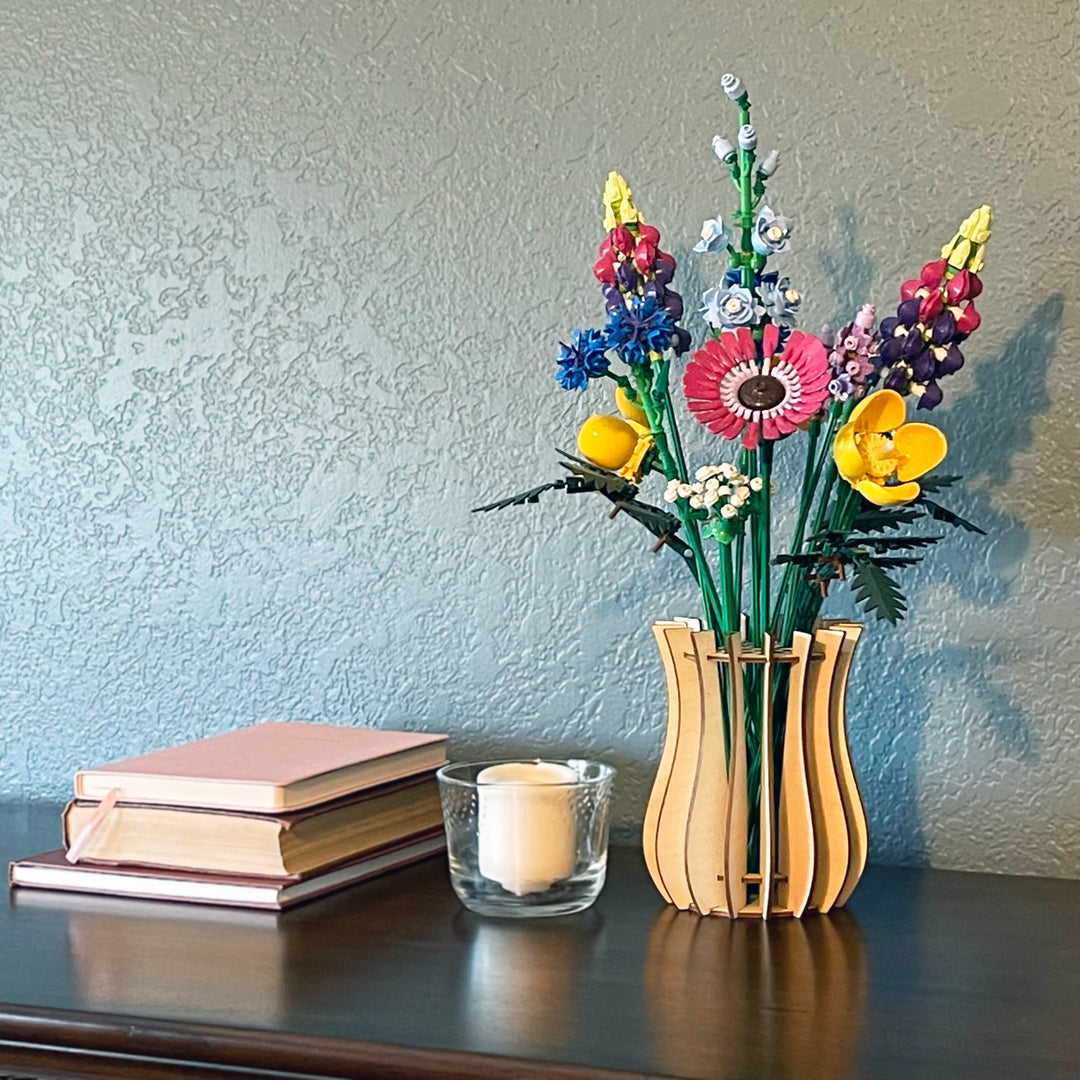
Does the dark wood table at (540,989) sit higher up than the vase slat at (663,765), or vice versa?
the vase slat at (663,765)

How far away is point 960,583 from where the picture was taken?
1.12m

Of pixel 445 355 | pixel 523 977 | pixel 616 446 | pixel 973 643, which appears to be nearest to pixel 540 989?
pixel 523 977

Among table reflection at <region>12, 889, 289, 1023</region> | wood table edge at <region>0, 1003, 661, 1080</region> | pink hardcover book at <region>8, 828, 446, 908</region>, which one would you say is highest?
pink hardcover book at <region>8, 828, 446, 908</region>

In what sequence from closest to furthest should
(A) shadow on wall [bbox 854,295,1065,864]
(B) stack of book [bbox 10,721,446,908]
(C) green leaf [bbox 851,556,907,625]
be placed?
1. (C) green leaf [bbox 851,556,907,625]
2. (B) stack of book [bbox 10,721,446,908]
3. (A) shadow on wall [bbox 854,295,1065,864]

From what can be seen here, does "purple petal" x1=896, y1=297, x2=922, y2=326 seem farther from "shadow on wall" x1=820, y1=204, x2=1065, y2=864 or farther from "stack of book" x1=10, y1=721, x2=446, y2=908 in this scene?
"stack of book" x1=10, y1=721, x2=446, y2=908

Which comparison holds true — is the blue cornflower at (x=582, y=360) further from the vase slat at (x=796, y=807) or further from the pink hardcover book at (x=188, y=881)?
the pink hardcover book at (x=188, y=881)

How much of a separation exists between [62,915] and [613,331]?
0.54 meters

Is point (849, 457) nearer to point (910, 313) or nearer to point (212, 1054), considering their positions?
point (910, 313)

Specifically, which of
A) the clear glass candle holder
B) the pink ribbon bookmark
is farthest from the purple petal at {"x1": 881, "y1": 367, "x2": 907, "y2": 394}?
the pink ribbon bookmark

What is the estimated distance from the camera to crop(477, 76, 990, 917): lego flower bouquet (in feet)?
3.10

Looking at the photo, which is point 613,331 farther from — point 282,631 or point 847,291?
point 282,631

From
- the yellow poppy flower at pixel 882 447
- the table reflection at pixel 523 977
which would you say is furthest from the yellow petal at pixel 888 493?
the table reflection at pixel 523 977

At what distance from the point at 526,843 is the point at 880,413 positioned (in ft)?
1.21

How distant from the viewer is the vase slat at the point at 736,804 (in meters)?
0.96
